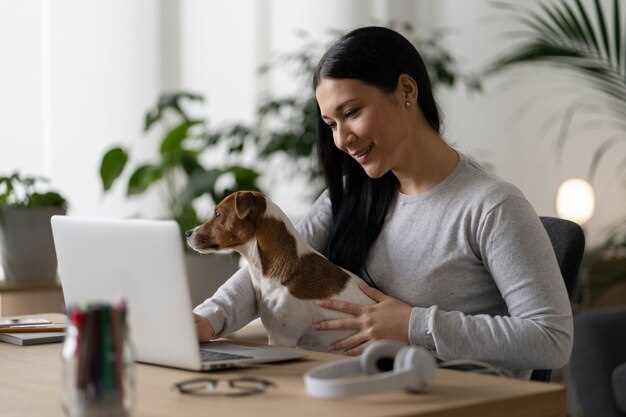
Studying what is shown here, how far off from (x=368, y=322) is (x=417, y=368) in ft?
1.42

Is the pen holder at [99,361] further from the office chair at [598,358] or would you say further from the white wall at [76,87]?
the white wall at [76,87]

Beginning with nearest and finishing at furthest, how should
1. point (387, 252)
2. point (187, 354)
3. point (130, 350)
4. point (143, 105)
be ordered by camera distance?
point (130, 350) → point (187, 354) → point (387, 252) → point (143, 105)

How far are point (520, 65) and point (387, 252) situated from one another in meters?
2.85

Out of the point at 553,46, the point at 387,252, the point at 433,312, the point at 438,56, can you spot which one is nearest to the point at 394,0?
the point at 438,56

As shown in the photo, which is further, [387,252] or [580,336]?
[580,336]

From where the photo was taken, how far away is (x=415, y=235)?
6.20 ft

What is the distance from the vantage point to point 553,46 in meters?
3.43

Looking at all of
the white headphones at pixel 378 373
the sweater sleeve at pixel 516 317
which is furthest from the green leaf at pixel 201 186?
the white headphones at pixel 378 373

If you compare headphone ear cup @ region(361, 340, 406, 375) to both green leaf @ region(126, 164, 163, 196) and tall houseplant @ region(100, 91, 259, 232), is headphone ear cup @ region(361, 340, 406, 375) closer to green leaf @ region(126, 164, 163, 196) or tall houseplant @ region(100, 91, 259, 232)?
tall houseplant @ region(100, 91, 259, 232)

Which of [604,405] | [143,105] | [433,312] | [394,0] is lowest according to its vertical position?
[604,405]

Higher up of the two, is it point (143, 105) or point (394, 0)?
point (394, 0)

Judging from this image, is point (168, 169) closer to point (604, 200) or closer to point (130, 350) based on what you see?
point (604, 200)

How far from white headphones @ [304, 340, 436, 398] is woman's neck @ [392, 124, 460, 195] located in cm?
64

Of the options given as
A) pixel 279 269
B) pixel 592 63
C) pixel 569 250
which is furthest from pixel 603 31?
pixel 279 269
